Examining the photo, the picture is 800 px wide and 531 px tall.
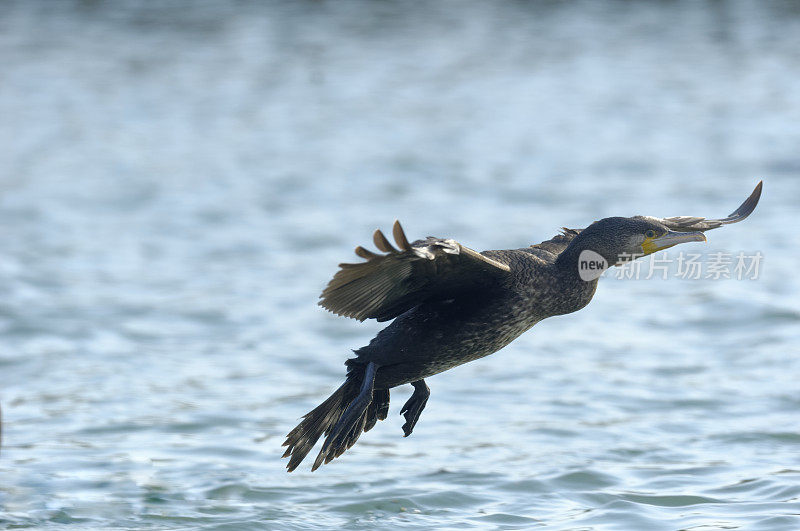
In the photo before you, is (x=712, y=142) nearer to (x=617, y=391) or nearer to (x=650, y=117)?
(x=650, y=117)

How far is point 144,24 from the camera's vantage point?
2067 centimetres

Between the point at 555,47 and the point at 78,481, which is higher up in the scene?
the point at 555,47

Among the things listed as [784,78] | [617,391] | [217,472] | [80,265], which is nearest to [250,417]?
[217,472]

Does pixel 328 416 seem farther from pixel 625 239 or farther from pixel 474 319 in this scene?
pixel 625 239

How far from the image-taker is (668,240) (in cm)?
530

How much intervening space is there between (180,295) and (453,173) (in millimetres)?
4882

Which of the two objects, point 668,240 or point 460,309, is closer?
point 460,309

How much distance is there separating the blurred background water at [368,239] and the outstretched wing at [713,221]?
1.67 meters

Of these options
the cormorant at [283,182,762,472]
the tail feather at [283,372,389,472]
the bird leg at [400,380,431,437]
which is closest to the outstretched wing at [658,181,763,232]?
→ the cormorant at [283,182,762,472]

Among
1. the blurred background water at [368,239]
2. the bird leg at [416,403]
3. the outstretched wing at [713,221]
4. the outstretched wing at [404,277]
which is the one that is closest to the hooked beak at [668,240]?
the outstretched wing at [713,221]

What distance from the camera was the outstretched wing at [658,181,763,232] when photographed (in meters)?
5.41

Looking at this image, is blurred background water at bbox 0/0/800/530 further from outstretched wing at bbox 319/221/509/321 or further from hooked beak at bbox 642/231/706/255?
outstretched wing at bbox 319/221/509/321

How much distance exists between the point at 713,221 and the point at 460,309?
1.28 meters

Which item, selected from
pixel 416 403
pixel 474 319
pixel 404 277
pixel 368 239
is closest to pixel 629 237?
pixel 474 319
